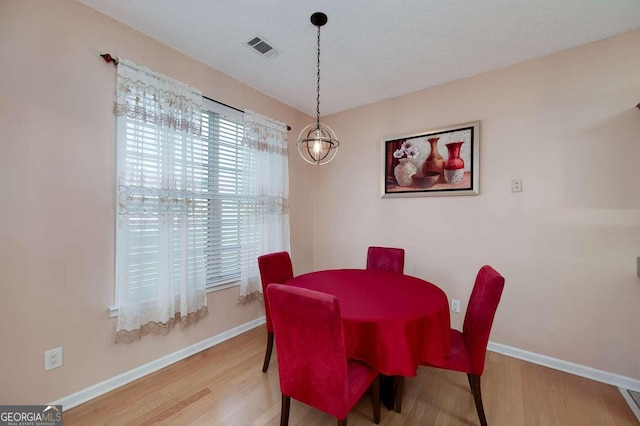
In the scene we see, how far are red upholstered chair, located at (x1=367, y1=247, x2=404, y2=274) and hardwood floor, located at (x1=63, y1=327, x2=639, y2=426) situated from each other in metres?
0.90

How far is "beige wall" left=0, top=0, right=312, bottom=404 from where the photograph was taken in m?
1.49

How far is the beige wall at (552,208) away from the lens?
6.45ft

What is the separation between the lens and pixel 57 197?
1641 mm

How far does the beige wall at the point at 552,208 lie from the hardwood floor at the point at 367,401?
1.27ft

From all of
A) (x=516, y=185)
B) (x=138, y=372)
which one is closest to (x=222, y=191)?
(x=138, y=372)

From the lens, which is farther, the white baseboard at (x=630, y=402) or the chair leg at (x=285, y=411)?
the white baseboard at (x=630, y=402)

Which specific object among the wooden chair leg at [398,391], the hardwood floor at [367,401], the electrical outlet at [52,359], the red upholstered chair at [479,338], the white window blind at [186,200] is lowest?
the hardwood floor at [367,401]

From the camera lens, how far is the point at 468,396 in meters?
1.79

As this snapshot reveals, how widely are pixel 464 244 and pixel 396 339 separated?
5.72 ft

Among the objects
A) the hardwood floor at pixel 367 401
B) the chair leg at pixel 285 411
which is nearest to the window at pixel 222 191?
the hardwood floor at pixel 367 401

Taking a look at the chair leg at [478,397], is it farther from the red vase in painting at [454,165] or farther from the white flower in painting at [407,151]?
the white flower in painting at [407,151]

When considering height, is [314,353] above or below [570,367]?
above

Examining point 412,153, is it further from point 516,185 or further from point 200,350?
point 200,350

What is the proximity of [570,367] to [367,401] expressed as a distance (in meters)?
1.79
